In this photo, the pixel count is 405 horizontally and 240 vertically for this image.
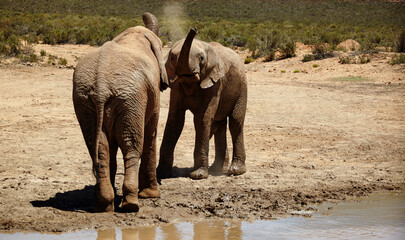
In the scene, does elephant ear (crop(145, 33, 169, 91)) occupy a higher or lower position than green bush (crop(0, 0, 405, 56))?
lower

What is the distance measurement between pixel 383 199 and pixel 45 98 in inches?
332

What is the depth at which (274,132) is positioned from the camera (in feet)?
38.9

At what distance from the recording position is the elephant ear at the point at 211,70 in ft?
26.8

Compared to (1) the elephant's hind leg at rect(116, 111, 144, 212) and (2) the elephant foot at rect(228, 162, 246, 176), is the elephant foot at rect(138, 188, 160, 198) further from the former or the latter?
(2) the elephant foot at rect(228, 162, 246, 176)

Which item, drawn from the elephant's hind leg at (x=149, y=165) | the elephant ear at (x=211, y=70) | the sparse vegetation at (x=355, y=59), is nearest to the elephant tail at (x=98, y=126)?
the elephant's hind leg at (x=149, y=165)

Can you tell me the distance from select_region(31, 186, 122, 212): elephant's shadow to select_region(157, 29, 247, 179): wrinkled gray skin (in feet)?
4.83

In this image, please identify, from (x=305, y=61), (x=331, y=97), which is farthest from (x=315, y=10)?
(x=331, y=97)

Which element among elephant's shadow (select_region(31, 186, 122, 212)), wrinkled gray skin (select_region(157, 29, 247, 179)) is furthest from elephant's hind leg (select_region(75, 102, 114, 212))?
wrinkled gray skin (select_region(157, 29, 247, 179))

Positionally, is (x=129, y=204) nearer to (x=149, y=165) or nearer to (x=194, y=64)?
(x=149, y=165)

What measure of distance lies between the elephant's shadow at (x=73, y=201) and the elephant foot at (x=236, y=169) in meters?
2.24

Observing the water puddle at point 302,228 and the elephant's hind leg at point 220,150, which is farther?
the elephant's hind leg at point 220,150

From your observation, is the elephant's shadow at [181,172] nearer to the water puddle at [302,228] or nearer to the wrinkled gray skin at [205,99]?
the wrinkled gray skin at [205,99]

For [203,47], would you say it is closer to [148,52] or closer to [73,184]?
[148,52]

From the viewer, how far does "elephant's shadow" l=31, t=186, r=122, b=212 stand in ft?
21.7
